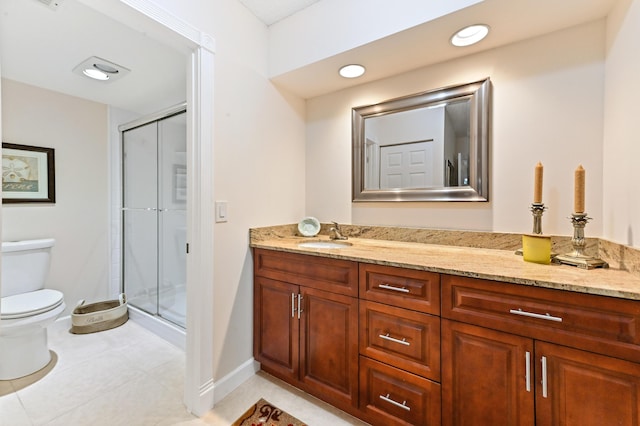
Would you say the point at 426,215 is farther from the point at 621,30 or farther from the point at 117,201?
the point at 117,201

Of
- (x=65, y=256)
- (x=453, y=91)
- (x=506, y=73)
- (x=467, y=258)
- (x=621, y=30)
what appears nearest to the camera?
(x=621, y=30)

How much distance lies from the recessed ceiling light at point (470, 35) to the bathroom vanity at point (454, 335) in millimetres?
1180

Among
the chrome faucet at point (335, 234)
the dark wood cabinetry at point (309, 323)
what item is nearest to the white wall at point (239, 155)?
the dark wood cabinetry at point (309, 323)

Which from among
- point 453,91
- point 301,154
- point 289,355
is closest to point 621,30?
point 453,91

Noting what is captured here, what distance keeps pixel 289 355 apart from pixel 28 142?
9.24 feet

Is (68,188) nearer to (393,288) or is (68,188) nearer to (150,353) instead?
(150,353)

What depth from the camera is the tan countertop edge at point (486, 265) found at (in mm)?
928

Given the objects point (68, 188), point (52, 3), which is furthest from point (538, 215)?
point (68, 188)

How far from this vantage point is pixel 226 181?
166 cm

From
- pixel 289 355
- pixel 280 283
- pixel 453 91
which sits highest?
pixel 453 91

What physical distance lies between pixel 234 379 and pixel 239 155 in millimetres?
1409

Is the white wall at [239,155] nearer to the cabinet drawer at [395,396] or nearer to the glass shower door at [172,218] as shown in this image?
the cabinet drawer at [395,396]

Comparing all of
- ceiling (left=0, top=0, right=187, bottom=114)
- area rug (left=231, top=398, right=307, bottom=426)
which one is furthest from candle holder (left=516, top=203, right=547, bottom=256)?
ceiling (left=0, top=0, right=187, bottom=114)

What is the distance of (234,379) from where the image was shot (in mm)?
1708
